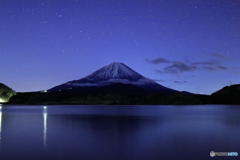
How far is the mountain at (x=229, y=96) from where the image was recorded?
15575 centimetres

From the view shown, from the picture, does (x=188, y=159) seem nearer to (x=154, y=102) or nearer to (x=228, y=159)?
(x=228, y=159)

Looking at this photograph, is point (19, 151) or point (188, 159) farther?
point (19, 151)

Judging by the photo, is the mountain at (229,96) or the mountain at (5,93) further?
the mountain at (229,96)

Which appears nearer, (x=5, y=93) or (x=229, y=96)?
(x=5, y=93)

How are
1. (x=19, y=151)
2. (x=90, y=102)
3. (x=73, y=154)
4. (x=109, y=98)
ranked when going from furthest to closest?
(x=109, y=98), (x=90, y=102), (x=19, y=151), (x=73, y=154)

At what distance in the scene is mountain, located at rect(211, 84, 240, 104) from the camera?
156 m

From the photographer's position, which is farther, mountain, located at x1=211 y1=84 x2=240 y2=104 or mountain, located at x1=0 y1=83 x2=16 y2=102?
mountain, located at x1=211 y1=84 x2=240 y2=104

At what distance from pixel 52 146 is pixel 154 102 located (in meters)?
128

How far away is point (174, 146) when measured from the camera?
48.0 feet

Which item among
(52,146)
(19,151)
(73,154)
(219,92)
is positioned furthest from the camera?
(219,92)

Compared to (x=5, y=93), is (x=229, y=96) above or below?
below

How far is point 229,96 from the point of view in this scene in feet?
525

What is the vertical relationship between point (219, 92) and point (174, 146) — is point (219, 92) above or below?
above

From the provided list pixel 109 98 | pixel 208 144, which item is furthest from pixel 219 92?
pixel 208 144
